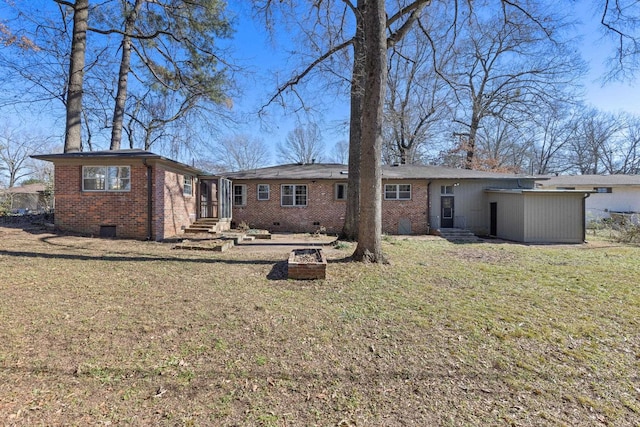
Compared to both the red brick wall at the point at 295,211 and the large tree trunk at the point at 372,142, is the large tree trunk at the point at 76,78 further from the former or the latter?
the large tree trunk at the point at 372,142

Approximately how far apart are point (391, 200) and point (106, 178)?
1188 centimetres

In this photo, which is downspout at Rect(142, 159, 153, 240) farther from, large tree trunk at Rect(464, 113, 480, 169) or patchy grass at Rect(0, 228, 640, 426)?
large tree trunk at Rect(464, 113, 480, 169)

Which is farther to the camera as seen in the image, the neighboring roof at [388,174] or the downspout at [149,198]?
the neighboring roof at [388,174]

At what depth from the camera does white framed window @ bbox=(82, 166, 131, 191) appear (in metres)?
10.5

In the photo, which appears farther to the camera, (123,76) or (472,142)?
(472,142)

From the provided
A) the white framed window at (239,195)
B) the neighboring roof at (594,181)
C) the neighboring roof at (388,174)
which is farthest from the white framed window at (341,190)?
the neighboring roof at (594,181)

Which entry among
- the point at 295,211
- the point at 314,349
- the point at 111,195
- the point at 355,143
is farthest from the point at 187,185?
the point at 314,349

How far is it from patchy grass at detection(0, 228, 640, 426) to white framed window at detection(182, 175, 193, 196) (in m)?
6.82

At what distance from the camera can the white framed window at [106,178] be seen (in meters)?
10.5

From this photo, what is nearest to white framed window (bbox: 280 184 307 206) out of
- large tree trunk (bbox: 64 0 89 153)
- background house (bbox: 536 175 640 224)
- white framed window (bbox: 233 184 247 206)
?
white framed window (bbox: 233 184 247 206)

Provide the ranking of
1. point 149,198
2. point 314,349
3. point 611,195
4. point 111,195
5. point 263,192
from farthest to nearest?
1. point 611,195
2. point 263,192
3. point 111,195
4. point 149,198
5. point 314,349

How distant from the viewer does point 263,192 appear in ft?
50.3

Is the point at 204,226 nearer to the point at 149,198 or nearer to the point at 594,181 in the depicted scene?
the point at 149,198

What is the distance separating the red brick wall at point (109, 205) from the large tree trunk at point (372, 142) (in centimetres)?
744
